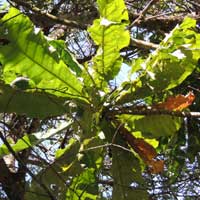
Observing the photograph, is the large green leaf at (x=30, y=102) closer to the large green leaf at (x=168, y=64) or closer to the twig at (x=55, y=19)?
the large green leaf at (x=168, y=64)

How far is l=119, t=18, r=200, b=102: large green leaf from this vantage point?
200 centimetres

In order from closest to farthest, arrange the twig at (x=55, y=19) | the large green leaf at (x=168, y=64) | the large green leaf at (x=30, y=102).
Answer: the large green leaf at (x=168, y=64)
the large green leaf at (x=30, y=102)
the twig at (x=55, y=19)

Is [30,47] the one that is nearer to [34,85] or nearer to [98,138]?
[34,85]

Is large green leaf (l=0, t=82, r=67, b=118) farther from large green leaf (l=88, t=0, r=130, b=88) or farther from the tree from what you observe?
large green leaf (l=88, t=0, r=130, b=88)

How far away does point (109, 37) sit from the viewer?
Answer: 6.81 feet

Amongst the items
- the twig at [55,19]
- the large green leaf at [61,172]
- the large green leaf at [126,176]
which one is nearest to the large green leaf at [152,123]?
the large green leaf at [126,176]

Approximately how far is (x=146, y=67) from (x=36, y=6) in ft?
3.36

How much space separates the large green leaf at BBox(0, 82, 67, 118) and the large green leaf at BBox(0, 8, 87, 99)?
34 millimetres

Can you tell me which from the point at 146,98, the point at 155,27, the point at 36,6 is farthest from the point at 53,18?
the point at 146,98

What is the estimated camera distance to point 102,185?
2.67m

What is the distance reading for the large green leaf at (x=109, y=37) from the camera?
2.03m

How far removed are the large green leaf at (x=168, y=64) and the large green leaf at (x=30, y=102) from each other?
10.4 inches

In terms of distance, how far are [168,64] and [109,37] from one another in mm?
255

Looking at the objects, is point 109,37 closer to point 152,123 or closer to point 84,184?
point 152,123
